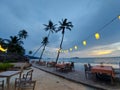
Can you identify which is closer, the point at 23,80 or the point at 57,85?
the point at 23,80

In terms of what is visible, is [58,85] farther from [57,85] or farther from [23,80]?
[23,80]

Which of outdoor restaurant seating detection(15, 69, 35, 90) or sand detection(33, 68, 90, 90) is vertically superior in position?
outdoor restaurant seating detection(15, 69, 35, 90)

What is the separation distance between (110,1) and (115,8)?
61 cm

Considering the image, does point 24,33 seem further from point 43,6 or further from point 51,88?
point 51,88

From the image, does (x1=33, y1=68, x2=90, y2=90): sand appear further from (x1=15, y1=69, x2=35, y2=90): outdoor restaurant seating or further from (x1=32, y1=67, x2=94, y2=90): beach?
(x1=15, y1=69, x2=35, y2=90): outdoor restaurant seating

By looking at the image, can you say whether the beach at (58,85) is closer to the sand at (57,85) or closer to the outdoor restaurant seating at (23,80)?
the sand at (57,85)

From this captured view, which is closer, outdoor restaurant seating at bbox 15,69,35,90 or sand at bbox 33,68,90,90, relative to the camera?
outdoor restaurant seating at bbox 15,69,35,90

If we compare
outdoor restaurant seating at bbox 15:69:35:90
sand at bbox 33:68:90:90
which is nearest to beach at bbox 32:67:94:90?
sand at bbox 33:68:90:90

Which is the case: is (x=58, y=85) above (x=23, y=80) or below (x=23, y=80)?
below

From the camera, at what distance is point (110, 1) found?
30.5ft

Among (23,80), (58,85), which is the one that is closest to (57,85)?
(58,85)

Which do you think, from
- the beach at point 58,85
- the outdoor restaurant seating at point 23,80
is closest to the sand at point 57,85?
the beach at point 58,85

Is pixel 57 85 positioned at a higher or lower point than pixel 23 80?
lower

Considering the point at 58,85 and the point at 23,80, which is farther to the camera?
the point at 58,85
